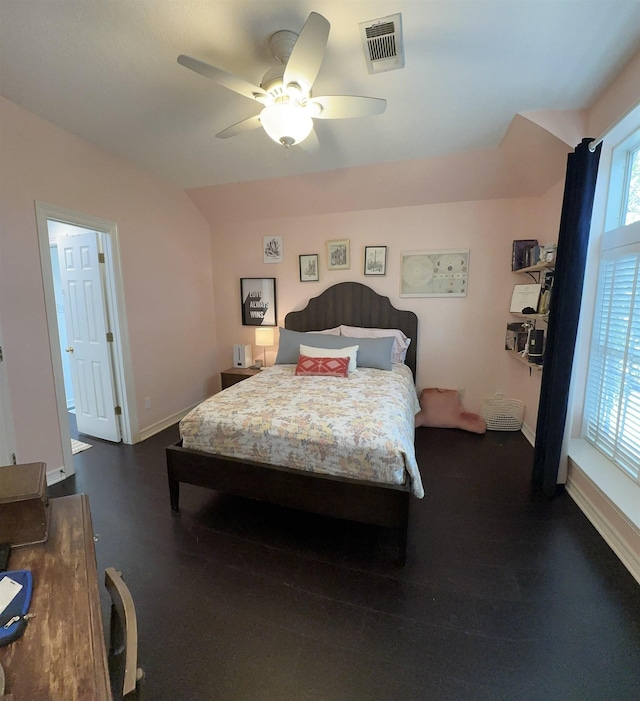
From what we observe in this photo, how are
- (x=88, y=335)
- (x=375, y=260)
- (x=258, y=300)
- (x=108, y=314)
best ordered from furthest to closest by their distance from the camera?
1. (x=258, y=300)
2. (x=375, y=260)
3. (x=88, y=335)
4. (x=108, y=314)

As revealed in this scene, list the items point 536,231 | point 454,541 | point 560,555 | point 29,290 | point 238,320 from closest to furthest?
point 560,555 < point 454,541 < point 29,290 < point 536,231 < point 238,320

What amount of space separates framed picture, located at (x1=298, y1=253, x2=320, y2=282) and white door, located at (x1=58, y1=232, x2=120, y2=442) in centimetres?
206

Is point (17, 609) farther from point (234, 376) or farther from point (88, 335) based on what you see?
point (234, 376)

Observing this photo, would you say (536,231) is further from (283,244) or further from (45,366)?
(45,366)

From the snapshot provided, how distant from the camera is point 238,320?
14.2 ft

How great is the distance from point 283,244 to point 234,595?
3470 millimetres

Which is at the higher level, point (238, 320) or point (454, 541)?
point (238, 320)

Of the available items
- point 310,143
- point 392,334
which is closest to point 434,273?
point 392,334

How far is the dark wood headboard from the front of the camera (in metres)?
3.66

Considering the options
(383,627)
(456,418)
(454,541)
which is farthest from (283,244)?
(383,627)

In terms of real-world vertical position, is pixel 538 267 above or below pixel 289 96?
below

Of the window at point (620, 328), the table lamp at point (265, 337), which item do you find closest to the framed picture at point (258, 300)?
the table lamp at point (265, 337)

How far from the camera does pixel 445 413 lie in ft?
11.5

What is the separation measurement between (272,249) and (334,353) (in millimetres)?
1710
